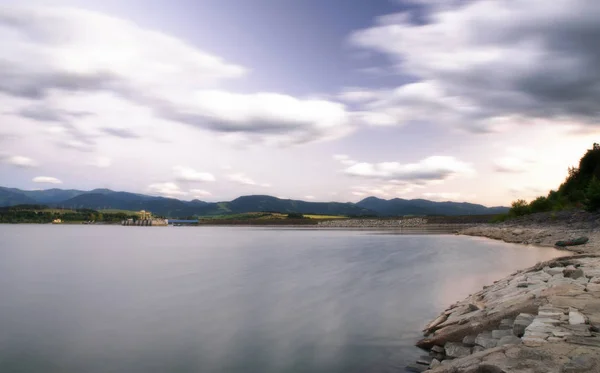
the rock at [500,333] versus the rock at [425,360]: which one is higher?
the rock at [500,333]

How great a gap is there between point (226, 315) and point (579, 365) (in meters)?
13.4

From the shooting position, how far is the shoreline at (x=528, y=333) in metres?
6.57

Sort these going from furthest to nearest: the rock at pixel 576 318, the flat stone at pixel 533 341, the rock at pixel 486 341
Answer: the rock at pixel 486 341
the rock at pixel 576 318
the flat stone at pixel 533 341

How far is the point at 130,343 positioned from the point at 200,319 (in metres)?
3.72

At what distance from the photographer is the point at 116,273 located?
102 feet

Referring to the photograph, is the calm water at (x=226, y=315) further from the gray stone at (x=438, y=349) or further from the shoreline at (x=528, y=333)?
the shoreline at (x=528, y=333)

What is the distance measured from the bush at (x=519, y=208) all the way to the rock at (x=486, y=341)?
97.8 metres

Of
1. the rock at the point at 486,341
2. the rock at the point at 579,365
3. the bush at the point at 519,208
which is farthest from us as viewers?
the bush at the point at 519,208

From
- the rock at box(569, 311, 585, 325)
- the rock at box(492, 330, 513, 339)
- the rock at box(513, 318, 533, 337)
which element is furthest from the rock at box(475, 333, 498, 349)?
the rock at box(569, 311, 585, 325)

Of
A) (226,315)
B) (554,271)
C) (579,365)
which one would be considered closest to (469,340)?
(579,365)

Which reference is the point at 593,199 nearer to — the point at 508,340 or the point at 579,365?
the point at 508,340

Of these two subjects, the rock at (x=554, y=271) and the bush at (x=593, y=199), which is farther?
the bush at (x=593, y=199)

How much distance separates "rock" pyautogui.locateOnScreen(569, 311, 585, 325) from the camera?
27.0 feet

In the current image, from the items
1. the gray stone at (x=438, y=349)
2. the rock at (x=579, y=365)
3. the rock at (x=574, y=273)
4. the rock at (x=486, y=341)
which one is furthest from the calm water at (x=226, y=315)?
the rock at (x=574, y=273)
